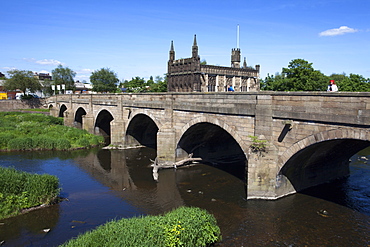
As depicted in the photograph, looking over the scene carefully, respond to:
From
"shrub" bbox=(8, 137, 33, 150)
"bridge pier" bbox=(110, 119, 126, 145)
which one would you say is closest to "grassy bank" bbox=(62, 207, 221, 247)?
"bridge pier" bbox=(110, 119, 126, 145)

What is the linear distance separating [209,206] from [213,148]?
12.7 m

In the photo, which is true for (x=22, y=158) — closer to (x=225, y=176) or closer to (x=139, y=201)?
(x=139, y=201)

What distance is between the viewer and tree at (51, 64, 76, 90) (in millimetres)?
103731

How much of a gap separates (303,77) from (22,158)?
4116 centimetres

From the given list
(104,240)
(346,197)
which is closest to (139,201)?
(104,240)

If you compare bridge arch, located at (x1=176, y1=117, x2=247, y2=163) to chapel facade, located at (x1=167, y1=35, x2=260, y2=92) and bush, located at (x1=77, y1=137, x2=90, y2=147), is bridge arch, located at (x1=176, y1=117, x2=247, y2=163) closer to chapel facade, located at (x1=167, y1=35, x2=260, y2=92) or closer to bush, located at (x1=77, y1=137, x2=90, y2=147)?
bush, located at (x1=77, y1=137, x2=90, y2=147)

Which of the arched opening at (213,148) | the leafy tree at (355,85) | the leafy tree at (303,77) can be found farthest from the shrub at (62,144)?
the leafy tree at (355,85)

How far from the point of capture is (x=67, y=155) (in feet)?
117

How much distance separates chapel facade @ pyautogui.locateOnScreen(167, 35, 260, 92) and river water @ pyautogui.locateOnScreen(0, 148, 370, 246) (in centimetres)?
3256

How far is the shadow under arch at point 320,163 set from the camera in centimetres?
1809

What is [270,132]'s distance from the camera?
1850 centimetres

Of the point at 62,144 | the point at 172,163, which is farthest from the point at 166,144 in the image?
the point at 62,144

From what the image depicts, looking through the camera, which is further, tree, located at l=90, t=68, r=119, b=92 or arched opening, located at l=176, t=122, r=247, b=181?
tree, located at l=90, t=68, r=119, b=92

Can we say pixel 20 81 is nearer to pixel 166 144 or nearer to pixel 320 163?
pixel 166 144
